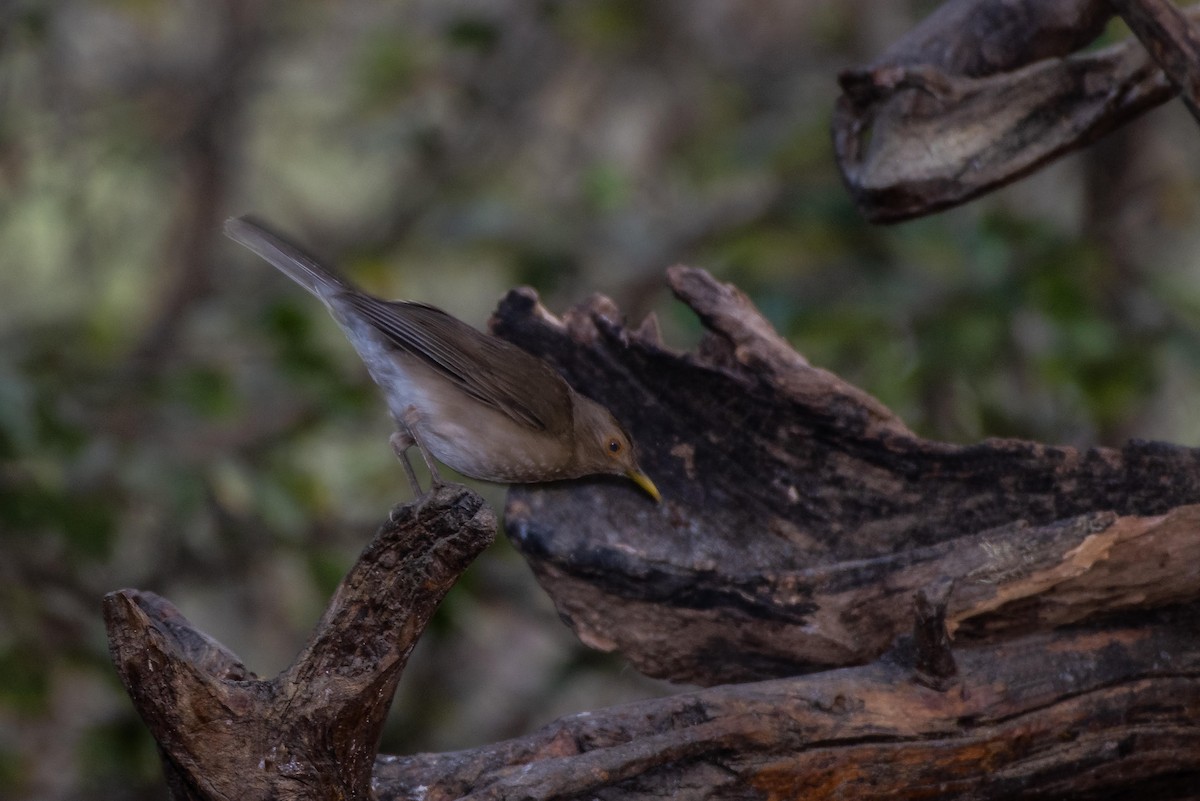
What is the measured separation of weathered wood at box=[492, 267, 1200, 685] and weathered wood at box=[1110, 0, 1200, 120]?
65 cm

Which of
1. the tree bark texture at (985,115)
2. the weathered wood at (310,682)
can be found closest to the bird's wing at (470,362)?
the tree bark texture at (985,115)

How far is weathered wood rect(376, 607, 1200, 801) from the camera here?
217 cm

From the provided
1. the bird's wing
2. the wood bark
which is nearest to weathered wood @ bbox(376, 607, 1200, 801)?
the wood bark

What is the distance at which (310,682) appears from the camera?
2.06 meters

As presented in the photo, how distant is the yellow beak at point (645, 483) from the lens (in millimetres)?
2824

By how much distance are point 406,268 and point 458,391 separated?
4.18 m

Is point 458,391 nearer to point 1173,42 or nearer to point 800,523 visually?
point 800,523

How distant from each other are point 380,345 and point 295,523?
123cm

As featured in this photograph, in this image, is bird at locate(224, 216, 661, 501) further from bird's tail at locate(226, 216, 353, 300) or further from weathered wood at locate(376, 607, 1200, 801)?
weathered wood at locate(376, 607, 1200, 801)

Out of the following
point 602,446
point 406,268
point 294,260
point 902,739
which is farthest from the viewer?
point 406,268

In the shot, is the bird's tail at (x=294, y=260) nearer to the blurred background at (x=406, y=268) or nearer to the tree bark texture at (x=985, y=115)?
the blurred background at (x=406, y=268)

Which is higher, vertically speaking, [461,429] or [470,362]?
[470,362]

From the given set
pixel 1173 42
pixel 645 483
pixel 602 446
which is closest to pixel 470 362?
pixel 602 446

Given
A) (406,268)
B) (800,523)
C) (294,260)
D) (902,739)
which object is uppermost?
(406,268)
